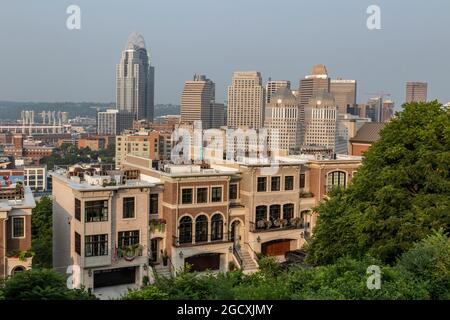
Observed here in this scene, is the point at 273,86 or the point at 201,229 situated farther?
the point at 273,86

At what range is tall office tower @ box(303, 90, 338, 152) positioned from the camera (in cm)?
12225

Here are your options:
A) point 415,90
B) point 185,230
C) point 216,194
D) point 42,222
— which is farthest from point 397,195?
point 415,90

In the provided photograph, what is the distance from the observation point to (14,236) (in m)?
18.7

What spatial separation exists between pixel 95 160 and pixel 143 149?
2770 centimetres

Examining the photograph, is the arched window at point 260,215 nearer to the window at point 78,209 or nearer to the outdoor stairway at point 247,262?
the outdoor stairway at point 247,262

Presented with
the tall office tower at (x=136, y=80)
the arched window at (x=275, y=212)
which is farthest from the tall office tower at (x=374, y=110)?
the arched window at (x=275, y=212)

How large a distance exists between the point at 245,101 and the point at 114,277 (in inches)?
3508

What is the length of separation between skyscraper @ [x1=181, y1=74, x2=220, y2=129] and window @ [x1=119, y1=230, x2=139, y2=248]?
3442 inches

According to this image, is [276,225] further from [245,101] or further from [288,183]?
[245,101]

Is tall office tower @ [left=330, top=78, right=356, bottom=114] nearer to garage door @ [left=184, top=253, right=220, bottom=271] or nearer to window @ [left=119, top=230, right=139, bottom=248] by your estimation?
garage door @ [left=184, top=253, right=220, bottom=271]

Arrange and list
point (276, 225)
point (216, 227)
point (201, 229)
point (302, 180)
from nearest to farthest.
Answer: point (201, 229)
point (216, 227)
point (276, 225)
point (302, 180)
